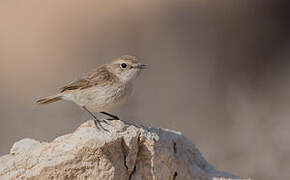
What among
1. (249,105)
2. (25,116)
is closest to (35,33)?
(25,116)

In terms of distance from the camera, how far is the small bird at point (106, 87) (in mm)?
5742

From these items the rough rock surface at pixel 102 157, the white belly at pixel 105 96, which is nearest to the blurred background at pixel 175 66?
the white belly at pixel 105 96

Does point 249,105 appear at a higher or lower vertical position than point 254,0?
lower

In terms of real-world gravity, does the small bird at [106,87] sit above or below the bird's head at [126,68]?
below

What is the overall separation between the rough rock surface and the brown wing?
0.62 metres

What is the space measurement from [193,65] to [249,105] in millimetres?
1287

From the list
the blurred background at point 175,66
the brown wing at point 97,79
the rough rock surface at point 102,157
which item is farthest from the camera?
the blurred background at point 175,66

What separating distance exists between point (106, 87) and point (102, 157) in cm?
100

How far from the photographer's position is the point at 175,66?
11.8 meters

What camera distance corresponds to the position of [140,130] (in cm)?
531

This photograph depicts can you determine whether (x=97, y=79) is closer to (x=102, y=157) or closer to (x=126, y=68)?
(x=126, y=68)

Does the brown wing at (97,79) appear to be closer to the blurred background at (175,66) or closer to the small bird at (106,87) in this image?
the small bird at (106,87)

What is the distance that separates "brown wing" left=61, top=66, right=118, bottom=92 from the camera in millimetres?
5850

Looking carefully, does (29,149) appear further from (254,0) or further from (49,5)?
(254,0)
